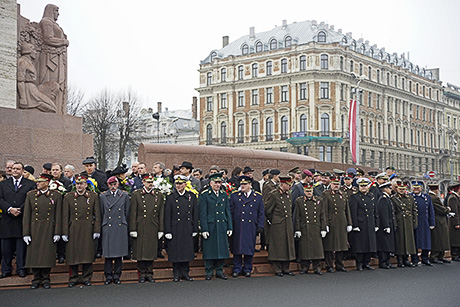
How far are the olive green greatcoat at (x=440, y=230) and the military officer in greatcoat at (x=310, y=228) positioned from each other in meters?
3.62

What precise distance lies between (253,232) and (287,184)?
1.13m

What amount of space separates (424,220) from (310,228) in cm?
Result: 348

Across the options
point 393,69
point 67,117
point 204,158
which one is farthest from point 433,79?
point 67,117

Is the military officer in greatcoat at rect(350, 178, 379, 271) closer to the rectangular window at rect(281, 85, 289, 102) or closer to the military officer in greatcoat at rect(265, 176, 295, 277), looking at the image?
the military officer in greatcoat at rect(265, 176, 295, 277)

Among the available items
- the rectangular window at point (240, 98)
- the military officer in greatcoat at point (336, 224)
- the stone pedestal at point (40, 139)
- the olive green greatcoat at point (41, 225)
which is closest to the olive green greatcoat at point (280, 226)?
the military officer in greatcoat at point (336, 224)

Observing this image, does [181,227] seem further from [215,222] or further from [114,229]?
[114,229]

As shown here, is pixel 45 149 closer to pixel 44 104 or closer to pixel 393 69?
pixel 44 104

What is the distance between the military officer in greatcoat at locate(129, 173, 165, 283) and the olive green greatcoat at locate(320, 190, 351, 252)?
129 inches

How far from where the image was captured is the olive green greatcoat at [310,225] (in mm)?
10445

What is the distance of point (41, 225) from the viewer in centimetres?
894

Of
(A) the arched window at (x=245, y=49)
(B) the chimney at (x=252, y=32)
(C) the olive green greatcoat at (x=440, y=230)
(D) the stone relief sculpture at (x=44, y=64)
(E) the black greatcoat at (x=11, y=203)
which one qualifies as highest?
(B) the chimney at (x=252, y=32)

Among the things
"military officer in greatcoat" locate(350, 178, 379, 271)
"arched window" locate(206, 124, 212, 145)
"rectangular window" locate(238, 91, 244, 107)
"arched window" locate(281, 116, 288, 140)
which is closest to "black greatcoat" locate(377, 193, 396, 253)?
"military officer in greatcoat" locate(350, 178, 379, 271)

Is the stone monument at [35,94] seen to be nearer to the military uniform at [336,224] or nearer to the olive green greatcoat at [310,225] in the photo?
the olive green greatcoat at [310,225]

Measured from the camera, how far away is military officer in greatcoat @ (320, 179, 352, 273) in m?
10.8
